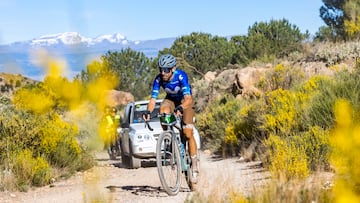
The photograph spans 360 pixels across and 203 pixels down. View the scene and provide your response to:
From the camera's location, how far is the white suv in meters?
13.3

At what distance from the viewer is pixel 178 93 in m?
8.29

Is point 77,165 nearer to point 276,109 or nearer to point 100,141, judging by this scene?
point 276,109

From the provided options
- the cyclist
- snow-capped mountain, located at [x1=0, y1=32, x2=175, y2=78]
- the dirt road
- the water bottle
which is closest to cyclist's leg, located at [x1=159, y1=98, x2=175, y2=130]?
the cyclist

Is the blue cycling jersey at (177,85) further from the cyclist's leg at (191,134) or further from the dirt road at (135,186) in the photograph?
the dirt road at (135,186)

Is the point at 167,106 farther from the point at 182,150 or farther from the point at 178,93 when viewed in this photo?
the point at 182,150

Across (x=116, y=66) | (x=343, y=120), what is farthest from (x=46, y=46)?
(x=116, y=66)

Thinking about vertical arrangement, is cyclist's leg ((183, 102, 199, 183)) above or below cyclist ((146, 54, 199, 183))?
below

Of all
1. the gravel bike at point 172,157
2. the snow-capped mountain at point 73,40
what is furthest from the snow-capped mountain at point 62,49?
the gravel bike at point 172,157

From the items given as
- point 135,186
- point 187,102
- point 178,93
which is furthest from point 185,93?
point 135,186

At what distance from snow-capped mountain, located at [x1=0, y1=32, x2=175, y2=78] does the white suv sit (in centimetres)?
800

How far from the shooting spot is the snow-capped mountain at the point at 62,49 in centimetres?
336

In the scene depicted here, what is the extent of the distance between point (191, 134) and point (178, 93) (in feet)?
1.97

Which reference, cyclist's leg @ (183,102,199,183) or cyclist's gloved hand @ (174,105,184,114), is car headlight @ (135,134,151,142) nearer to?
cyclist's leg @ (183,102,199,183)

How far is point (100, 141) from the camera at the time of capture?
5391 millimetres
